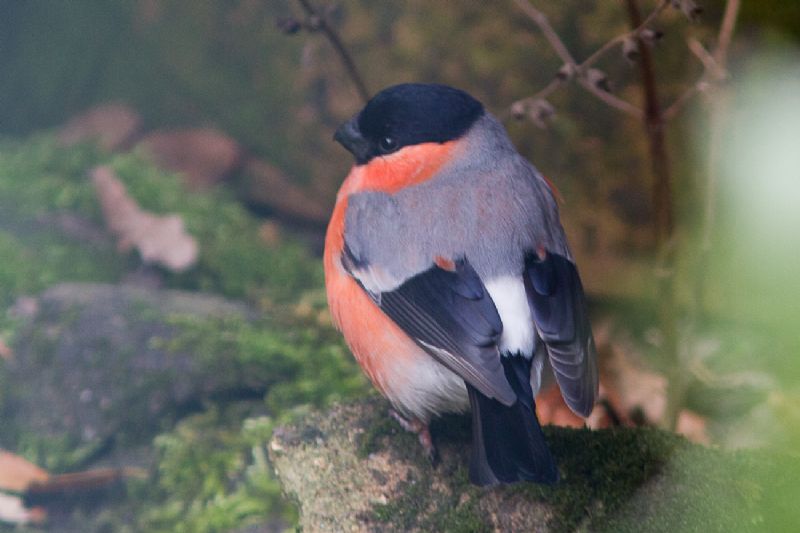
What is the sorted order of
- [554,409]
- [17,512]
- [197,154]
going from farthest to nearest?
1. [197,154]
2. [554,409]
3. [17,512]

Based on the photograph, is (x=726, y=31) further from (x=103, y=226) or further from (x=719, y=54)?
(x=103, y=226)

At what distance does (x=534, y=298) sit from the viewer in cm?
207

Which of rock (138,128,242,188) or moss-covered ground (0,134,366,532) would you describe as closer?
moss-covered ground (0,134,366,532)

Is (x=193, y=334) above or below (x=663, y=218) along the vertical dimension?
below

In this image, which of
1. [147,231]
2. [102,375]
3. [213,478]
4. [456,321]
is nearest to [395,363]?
[456,321]

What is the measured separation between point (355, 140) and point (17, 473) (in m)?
1.81

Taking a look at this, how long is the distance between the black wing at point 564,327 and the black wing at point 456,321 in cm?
12

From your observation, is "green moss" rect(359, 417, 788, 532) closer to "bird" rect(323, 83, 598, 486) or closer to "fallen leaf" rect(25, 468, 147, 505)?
"bird" rect(323, 83, 598, 486)

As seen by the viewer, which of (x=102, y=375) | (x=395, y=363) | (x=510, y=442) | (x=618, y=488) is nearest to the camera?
(x=510, y=442)

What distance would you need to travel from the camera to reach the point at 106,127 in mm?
5352

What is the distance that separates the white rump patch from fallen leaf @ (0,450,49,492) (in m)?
1.98

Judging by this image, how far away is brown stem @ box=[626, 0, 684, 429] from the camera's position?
2.83 metres

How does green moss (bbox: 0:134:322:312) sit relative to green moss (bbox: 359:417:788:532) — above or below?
below

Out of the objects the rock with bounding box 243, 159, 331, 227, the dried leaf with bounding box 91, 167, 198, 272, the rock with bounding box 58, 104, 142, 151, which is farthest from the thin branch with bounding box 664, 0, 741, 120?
the rock with bounding box 58, 104, 142, 151
